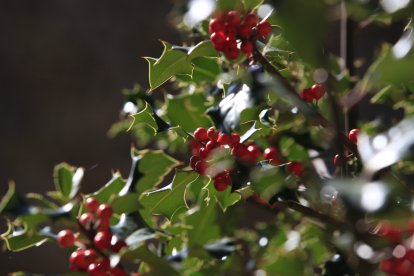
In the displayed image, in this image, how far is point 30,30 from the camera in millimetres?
2443

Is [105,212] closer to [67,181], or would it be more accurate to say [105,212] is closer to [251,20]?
[67,181]

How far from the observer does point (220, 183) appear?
0.73 m

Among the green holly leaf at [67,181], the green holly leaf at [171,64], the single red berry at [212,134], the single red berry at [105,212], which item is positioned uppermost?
the green holly leaf at [171,64]

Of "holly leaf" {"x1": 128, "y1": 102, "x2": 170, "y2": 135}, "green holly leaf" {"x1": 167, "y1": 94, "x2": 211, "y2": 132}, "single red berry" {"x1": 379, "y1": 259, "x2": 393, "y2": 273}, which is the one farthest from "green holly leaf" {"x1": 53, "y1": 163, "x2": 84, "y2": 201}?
"single red berry" {"x1": 379, "y1": 259, "x2": 393, "y2": 273}

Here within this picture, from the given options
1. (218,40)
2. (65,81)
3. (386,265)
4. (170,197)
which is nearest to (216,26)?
(218,40)

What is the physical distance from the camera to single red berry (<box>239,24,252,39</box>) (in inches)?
30.2

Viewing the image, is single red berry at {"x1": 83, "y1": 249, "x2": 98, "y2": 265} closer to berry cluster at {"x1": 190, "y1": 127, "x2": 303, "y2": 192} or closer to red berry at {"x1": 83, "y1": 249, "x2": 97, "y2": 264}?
red berry at {"x1": 83, "y1": 249, "x2": 97, "y2": 264}

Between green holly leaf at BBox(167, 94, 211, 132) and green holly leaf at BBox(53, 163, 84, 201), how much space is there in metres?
0.21

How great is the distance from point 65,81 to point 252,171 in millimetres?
2057

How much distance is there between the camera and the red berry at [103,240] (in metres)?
0.63

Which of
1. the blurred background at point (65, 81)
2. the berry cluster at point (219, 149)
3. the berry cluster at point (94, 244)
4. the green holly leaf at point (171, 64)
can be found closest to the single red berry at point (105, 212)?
the berry cluster at point (94, 244)

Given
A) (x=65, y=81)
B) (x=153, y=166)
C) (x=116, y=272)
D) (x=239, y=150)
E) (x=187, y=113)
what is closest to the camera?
(x=116, y=272)

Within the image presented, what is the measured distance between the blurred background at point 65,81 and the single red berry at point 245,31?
1.66 metres

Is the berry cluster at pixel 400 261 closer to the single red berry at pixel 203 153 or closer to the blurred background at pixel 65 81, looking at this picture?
the single red berry at pixel 203 153
